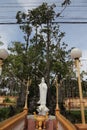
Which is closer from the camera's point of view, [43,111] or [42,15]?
[43,111]

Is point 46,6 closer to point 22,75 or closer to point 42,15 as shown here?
point 42,15

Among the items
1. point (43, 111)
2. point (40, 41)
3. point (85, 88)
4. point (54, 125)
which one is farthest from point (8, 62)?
point (54, 125)

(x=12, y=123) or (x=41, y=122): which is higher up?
(x=12, y=123)

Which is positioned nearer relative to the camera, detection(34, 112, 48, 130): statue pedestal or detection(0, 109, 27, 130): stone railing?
detection(0, 109, 27, 130): stone railing

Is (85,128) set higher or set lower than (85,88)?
lower

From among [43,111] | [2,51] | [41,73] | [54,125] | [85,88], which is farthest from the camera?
[85,88]

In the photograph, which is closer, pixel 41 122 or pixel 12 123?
pixel 12 123

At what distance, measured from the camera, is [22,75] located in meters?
23.0

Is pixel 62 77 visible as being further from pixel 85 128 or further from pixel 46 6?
pixel 85 128

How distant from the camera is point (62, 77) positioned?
22891 mm

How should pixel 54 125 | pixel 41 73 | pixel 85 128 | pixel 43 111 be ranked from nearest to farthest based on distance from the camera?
pixel 85 128, pixel 54 125, pixel 43 111, pixel 41 73

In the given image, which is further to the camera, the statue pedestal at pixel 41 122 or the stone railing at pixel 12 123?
the statue pedestal at pixel 41 122

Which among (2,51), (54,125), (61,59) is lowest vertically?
(54,125)

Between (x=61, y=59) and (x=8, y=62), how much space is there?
471cm
